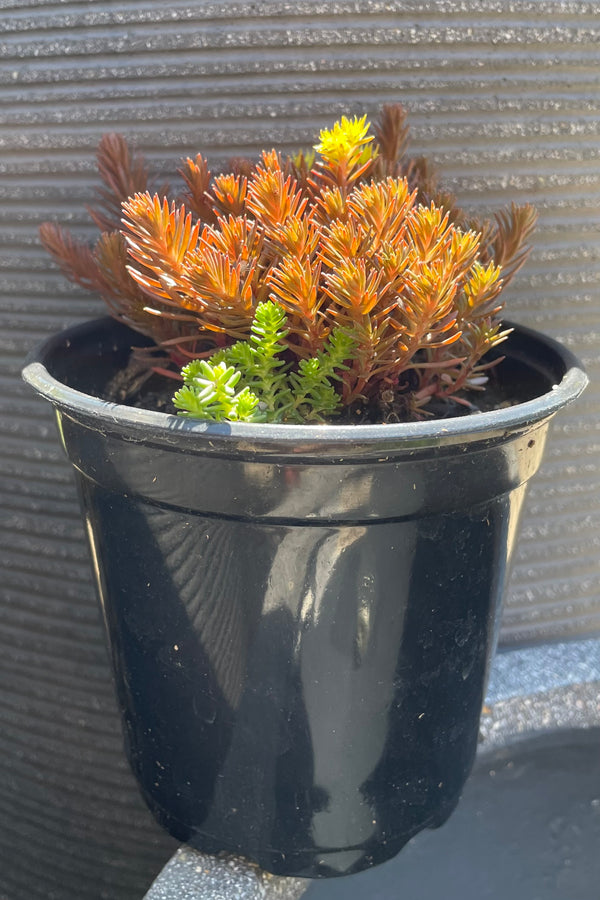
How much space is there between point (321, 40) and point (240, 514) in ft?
2.18

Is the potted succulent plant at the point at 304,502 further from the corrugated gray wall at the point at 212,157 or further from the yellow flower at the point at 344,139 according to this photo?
the corrugated gray wall at the point at 212,157

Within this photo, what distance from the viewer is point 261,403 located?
0.72 metres

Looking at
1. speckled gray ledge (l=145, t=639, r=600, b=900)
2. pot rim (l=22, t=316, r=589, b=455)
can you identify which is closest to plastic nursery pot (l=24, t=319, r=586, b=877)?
pot rim (l=22, t=316, r=589, b=455)

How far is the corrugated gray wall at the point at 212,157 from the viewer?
1.02 metres

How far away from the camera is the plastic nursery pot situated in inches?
25.8

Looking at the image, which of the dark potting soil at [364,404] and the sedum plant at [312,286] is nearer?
the sedum plant at [312,286]

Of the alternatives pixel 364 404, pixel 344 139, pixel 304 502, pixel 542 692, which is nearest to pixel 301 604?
pixel 304 502

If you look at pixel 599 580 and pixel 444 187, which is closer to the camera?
pixel 444 187

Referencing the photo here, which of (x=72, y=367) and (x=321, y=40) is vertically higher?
(x=321, y=40)

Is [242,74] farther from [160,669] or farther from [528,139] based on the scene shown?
[160,669]

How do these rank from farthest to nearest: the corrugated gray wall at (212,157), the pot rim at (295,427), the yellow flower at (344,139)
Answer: the corrugated gray wall at (212,157)
the yellow flower at (344,139)
the pot rim at (295,427)

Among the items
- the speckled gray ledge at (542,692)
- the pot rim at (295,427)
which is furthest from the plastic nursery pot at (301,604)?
the speckled gray ledge at (542,692)

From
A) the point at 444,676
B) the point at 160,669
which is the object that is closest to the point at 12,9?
the point at 160,669

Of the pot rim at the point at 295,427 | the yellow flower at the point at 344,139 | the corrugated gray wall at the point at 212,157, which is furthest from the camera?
the corrugated gray wall at the point at 212,157
